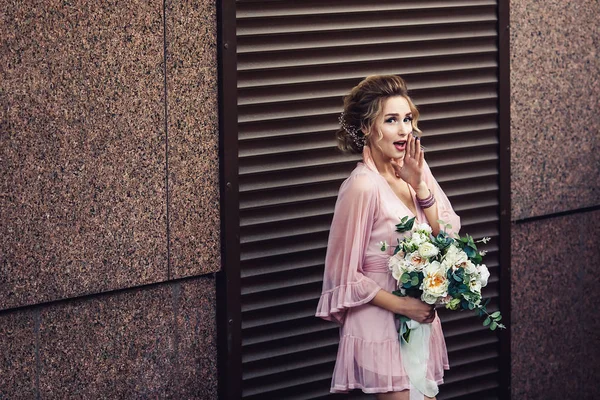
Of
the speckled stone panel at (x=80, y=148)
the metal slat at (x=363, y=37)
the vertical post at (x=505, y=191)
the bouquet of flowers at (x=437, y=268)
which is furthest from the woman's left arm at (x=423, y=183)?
the vertical post at (x=505, y=191)

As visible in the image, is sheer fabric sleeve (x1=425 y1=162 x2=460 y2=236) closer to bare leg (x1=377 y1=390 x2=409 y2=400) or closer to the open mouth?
the open mouth

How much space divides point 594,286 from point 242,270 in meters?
2.76

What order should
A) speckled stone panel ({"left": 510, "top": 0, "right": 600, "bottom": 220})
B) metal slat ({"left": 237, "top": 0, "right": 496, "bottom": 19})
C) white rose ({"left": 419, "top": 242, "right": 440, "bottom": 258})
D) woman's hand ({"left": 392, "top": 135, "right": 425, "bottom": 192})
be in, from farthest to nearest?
speckled stone panel ({"left": 510, "top": 0, "right": 600, "bottom": 220})
metal slat ({"left": 237, "top": 0, "right": 496, "bottom": 19})
woman's hand ({"left": 392, "top": 135, "right": 425, "bottom": 192})
white rose ({"left": 419, "top": 242, "right": 440, "bottom": 258})

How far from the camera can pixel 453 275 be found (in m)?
4.23

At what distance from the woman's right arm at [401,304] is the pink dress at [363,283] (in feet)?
0.13

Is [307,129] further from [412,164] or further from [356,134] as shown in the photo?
[412,164]

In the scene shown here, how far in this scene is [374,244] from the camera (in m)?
4.47

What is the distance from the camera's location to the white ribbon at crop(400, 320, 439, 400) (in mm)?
4453

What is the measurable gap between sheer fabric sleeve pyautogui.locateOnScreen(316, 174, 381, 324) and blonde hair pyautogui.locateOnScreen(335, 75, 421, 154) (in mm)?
272

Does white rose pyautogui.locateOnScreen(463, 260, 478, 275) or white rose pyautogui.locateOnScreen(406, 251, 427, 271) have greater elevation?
white rose pyautogui.locateOnScreen(406, 251, 427, 271)

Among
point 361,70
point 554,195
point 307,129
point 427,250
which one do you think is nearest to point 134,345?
point 307,129

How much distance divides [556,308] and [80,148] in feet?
11.3

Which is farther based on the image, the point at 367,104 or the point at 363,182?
the point at 367,104

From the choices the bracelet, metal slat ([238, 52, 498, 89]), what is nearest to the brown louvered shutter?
metal slat ([238, 52, 498, 89])
